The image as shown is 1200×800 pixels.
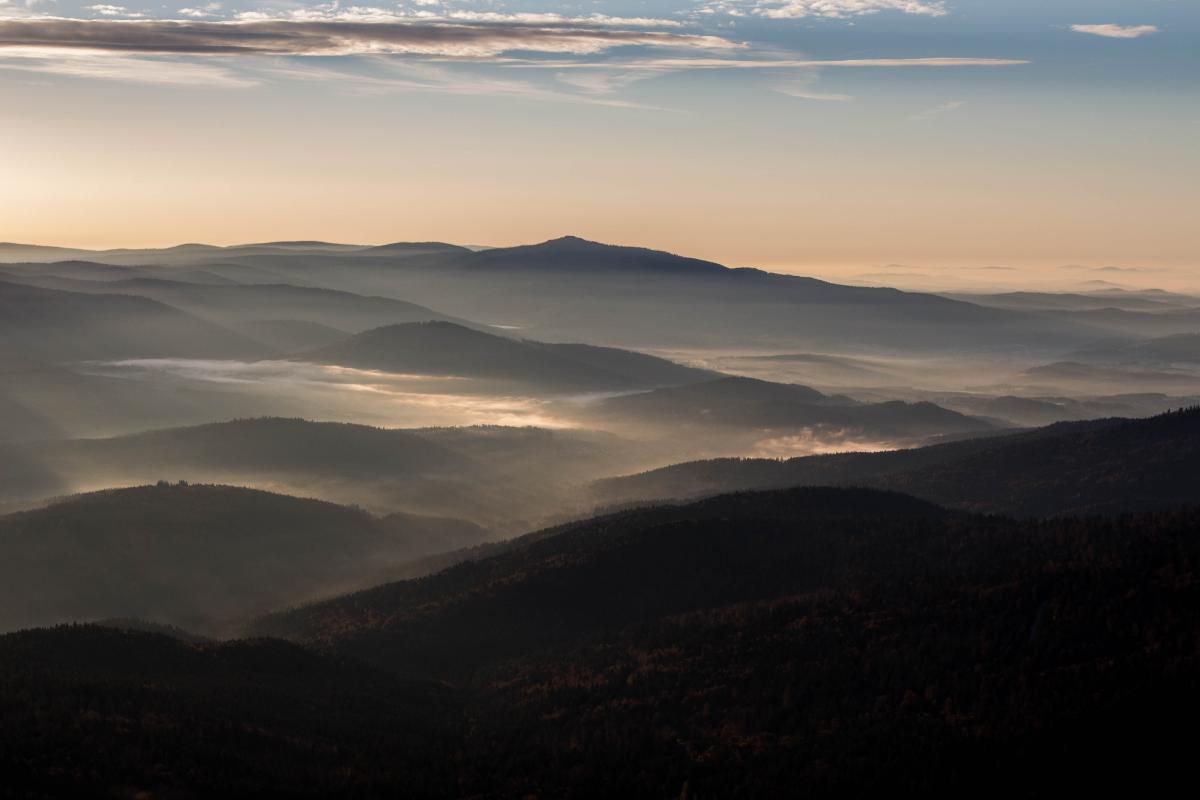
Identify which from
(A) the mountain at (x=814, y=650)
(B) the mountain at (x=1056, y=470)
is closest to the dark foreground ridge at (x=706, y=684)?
(A) the mountain at (x=814, y=650)

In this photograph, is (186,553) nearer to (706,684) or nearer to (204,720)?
(204,720)

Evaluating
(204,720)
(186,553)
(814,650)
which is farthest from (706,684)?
(186,553)

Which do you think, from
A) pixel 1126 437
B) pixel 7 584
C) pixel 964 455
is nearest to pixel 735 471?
pixel 964 455

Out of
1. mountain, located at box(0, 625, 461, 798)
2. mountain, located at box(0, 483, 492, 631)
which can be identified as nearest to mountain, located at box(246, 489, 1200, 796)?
mountain, located at box(0, 625, 461, 798)

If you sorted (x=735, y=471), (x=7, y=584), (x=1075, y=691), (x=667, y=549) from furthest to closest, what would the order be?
1. (x=735, y=471)
2. (x=7, y=584)
3. (x=667, y=549)
4. (x=1075, y=691)

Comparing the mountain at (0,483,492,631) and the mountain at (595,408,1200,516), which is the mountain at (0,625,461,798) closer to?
the mountain at (0,483,492,631)

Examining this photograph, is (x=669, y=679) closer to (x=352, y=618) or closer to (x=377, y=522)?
(x=352, y=618)
